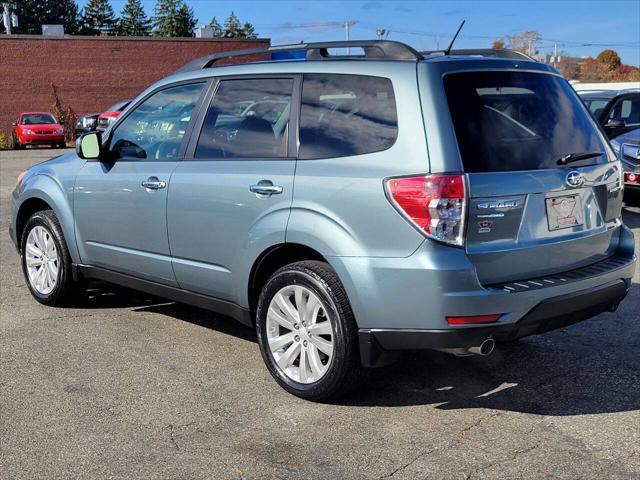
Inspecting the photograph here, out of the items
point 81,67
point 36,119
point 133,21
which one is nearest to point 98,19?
point 133,21

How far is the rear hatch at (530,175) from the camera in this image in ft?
12.6

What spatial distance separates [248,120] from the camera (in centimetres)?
477

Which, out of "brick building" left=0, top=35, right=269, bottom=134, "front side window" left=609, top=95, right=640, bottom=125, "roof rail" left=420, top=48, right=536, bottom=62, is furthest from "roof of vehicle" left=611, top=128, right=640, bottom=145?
"brick building" left=0, top=35, right=269, bottom=134

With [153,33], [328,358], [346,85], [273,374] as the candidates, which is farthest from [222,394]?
[153,33]

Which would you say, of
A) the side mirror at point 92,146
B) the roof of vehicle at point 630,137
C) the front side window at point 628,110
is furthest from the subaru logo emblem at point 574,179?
the front side window at point 628,110

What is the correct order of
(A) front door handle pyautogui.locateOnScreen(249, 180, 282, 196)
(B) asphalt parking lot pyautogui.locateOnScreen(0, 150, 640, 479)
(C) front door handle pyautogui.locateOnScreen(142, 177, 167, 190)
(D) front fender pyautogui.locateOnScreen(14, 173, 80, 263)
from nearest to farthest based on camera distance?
(B) asphalt parking lot pyautogui.locateOnScreen(0, 150, 640, 479) → (A) front door handle pyautogui.locateOnScreen(249, 180, 282, 196) → (C) front door handle pyautogui.locateOnScreen(142, 177, 167, 190) → (D) front fender pyautogui.locateOnScreen(14, 173, 80, 263)

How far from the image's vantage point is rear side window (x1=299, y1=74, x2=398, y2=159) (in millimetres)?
4043

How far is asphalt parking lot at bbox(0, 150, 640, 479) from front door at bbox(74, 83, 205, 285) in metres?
0.59

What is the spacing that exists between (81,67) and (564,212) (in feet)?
141

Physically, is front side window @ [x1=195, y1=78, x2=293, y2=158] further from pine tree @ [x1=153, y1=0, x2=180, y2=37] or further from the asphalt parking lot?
pine tree @ [x1=153, y1=0, x2=180, y2=37]

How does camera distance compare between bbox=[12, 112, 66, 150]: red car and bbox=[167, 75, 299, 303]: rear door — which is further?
bbox=[12, 112, 66, 150]: red car

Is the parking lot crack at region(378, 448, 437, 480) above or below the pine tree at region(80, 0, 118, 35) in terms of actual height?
below

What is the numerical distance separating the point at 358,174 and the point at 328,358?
1034mm

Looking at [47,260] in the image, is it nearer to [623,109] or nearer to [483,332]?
[483,332]
